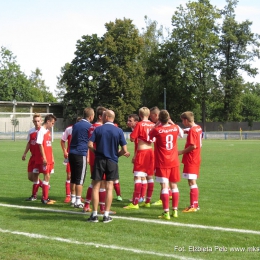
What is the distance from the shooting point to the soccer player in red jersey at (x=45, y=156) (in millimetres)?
10586

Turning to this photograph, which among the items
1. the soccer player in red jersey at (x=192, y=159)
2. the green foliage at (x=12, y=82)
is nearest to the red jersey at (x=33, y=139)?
the soccer player in red jersey at (x=192, y=159)

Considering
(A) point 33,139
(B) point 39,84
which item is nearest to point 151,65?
(B) point 39,84

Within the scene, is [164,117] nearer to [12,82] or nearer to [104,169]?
[104,169]

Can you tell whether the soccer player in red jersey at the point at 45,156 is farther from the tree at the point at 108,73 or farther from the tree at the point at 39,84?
the tree at the point at 39,84

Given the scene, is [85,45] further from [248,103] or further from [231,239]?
[231,239]

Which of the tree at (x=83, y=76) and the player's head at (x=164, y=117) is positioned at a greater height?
the tree at (x=83, y=76)

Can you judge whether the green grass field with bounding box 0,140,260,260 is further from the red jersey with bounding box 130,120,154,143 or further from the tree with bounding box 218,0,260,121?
the tree with bounding box 218,0,260,121

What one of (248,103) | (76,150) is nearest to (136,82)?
(248,103)

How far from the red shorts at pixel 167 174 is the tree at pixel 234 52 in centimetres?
6784

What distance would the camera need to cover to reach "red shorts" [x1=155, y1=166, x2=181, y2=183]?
29.2ft

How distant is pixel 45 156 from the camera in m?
10.8

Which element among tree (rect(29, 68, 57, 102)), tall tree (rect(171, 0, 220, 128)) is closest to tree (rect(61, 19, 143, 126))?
tall tree (rect(171, 0, 220, 128))

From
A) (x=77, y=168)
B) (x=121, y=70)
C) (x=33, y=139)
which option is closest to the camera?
(x=77, y=168)

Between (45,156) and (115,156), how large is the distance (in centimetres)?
266
